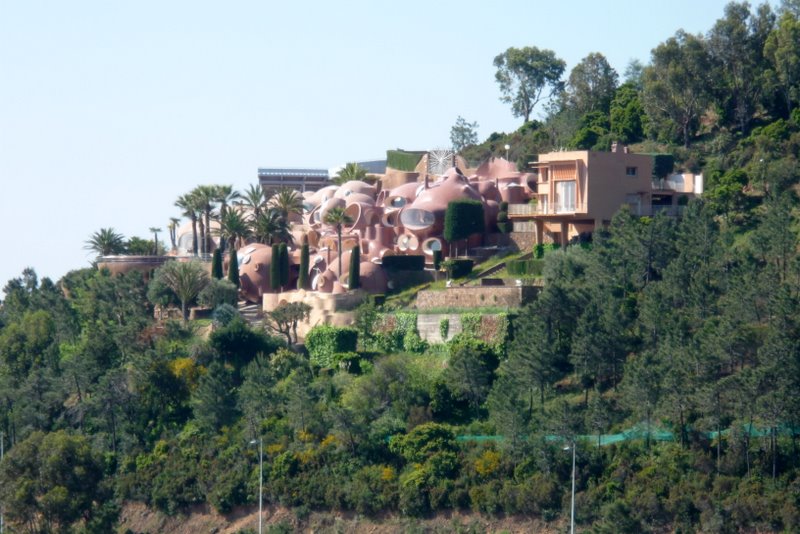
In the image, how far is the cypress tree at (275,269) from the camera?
253 feet

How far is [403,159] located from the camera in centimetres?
9431

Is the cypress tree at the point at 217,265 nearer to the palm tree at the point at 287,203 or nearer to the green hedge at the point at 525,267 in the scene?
the palm tree at the point at 287,203

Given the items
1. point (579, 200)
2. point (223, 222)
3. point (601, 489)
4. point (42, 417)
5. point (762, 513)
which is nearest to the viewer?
point (762, 513)

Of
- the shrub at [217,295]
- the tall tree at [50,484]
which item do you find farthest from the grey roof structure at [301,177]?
the tall tree at [50,484]

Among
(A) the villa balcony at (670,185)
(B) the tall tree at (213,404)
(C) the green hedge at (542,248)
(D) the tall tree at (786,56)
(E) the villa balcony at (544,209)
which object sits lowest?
(B) the tall tree at (213,404)

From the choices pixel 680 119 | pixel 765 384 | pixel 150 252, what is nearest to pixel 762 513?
pixel 765 384

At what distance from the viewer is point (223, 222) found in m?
83.9

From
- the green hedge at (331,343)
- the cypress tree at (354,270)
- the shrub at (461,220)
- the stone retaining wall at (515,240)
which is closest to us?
the green hedge at (331,343)

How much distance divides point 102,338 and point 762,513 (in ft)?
112

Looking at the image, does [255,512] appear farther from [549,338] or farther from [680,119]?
[680,119]

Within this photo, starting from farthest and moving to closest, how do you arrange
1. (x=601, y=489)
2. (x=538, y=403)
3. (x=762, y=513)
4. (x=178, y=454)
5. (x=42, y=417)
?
1. (x=42, y=417)
2. (x=178, y=454)
3. (x=538, y=403)
4. (x=601, y=489)
5. (x=762, y=513)

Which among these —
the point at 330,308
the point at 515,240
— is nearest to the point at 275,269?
the point at 330,308

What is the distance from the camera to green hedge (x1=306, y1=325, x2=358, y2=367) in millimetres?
67625

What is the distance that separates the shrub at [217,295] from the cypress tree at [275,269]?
1955 mm
